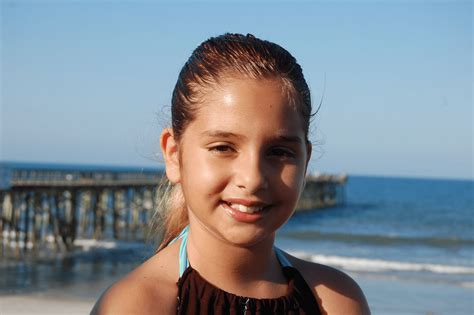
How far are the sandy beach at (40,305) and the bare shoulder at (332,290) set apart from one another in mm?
10460

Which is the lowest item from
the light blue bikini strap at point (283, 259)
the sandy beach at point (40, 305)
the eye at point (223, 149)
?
the sandy beach at point (40, 305)

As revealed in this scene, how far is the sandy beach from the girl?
1051 cm

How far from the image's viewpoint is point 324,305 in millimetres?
1752

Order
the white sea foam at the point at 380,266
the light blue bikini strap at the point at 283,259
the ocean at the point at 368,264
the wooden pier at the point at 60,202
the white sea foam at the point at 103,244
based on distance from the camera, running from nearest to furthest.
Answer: the light blue bikini strap at the point at 283,259
the ocean at the point at 368,264
the wooden pier at the point at 60,202
the white sea foam at the point at 380,266
the white sea foam at the point at 103,244

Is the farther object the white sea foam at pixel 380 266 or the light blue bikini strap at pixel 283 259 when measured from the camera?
the white sea foam at pixel 380 266

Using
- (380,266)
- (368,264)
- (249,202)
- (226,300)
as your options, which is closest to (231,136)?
(249,202)

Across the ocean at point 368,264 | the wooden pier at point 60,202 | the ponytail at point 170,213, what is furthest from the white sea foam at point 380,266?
the ponytail at point 170,213

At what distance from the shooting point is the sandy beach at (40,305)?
1170 centimetres

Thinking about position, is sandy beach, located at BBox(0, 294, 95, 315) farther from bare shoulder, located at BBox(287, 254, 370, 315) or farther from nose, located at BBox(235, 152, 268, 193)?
nose, located at BBox(235, 152, 268, 193)

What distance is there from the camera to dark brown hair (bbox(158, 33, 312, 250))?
163 cm

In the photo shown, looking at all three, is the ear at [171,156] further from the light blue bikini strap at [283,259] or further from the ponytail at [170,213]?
the light blue bikini strap at [283,259]

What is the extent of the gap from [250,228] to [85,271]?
17.5 m

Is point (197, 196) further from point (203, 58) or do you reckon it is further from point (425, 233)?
point (425, 233)

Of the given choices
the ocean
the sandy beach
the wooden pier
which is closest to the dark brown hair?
→ the ocean
